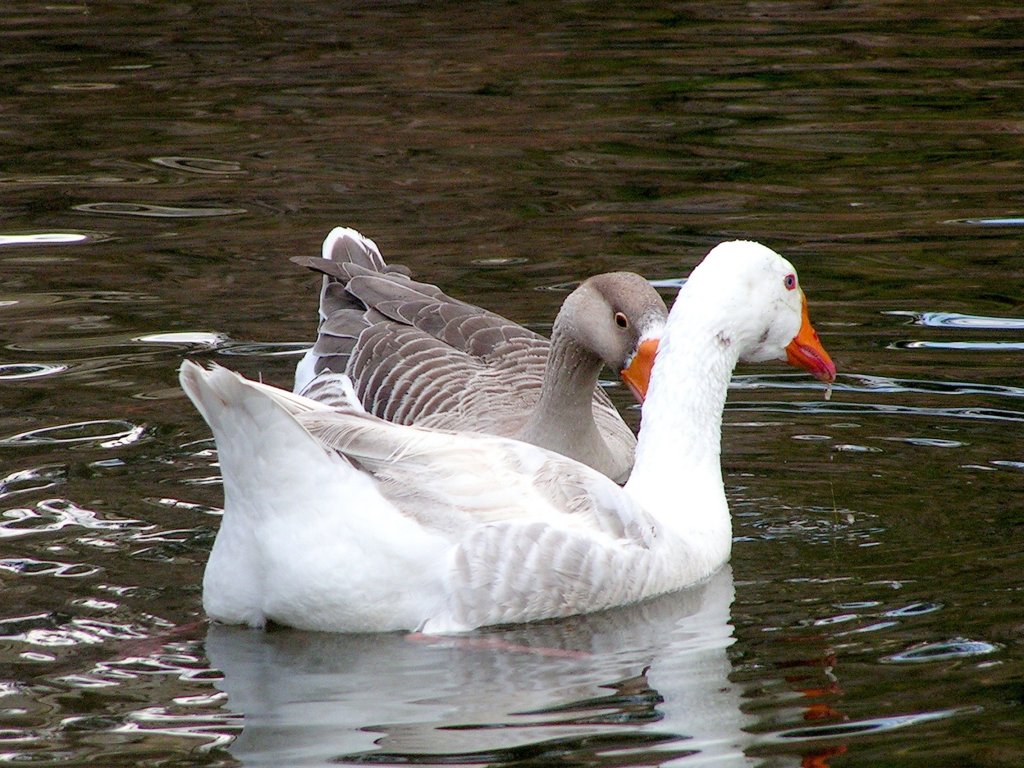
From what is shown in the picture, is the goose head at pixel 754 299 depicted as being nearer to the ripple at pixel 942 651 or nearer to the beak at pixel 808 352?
the beak at pixel 808 352

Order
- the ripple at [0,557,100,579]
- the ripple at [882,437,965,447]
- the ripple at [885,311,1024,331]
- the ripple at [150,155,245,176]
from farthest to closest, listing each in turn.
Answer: the ripple at [150,155,245,176], the ripple at [885,311,1024,331], the ripple at [882,437,965,447], the ripple at [0,557,100,579]

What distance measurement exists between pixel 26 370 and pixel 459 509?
3870 mm

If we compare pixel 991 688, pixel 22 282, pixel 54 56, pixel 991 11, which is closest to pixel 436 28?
pixel 54 56

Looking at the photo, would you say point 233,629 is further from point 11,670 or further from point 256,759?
point 256,759

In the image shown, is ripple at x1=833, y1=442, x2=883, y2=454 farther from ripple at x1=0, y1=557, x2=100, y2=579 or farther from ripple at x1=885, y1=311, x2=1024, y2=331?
ripple at x1=0, y1=557, x2=100, y2=579

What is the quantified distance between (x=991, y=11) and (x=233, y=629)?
503 inches

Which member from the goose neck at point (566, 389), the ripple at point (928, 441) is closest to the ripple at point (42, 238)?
the goose neck at point (566, 389)

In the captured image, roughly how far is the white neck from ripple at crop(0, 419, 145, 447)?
2.69 metres

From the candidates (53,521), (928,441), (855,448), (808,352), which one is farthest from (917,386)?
(53,521)

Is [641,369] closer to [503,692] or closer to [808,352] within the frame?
[808,352]

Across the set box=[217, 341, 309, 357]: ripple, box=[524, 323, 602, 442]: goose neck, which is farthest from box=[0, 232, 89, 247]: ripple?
box=[524, 323, 602, 442]: goose neck

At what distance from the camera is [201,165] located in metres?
13.9

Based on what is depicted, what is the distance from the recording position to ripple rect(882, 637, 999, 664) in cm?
610

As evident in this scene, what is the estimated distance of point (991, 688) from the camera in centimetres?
585
